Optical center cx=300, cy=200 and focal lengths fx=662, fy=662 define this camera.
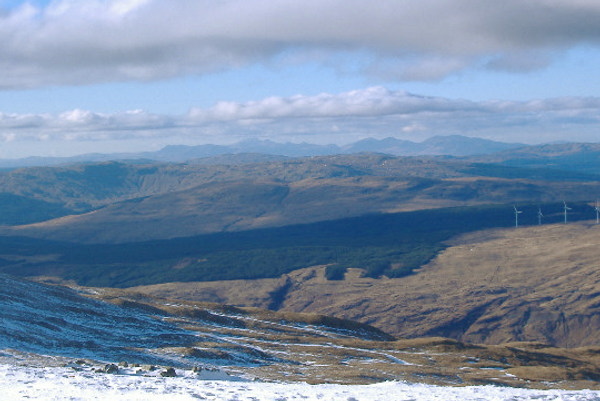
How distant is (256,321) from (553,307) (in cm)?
12354

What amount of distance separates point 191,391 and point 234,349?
39.8 m

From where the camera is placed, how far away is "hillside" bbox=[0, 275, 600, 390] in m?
62.7

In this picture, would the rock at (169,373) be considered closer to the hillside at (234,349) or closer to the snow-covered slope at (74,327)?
the hillside at (234,349)

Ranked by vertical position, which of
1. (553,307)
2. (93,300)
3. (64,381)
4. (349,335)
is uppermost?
(64,381)

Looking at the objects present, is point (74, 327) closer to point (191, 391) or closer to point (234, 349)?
point (234, 349)

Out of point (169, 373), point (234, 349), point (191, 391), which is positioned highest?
point (191, 391)

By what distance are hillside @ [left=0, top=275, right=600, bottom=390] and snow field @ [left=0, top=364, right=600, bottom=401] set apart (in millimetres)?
2421

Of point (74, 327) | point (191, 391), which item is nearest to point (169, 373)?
point (191, 391)

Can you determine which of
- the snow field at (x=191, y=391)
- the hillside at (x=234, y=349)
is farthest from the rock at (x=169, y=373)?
the snow field at (x=191, y=391)

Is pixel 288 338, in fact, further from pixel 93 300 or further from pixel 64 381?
pixel 64 381

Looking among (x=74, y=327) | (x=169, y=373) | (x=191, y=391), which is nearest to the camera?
(x=191, y=391)

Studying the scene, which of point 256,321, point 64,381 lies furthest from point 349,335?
point 64,381

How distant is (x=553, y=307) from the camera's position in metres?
200

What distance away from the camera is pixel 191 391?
4084cm
